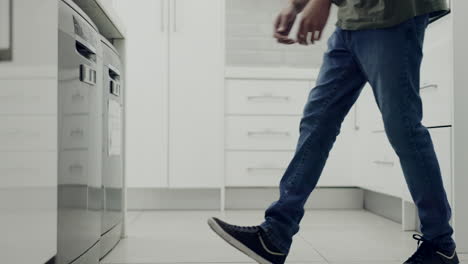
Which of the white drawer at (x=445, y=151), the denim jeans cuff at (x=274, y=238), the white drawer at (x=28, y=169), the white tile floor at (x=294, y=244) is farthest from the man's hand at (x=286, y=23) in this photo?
the white drawer at (x=445, y=151)

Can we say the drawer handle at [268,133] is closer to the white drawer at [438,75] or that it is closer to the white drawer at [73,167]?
the white drawer at [438,75]

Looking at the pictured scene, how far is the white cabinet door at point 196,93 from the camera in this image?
106 inches

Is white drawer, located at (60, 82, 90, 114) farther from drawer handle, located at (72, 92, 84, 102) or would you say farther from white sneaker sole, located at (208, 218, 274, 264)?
white sneaker sole, located at (208, 218, 274, 264)

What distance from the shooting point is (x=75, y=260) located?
108 cm

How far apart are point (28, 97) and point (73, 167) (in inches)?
11.7

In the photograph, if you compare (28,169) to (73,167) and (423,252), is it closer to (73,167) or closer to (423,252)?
(73,167)

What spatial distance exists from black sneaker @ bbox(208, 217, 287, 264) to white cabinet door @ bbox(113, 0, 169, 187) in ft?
4.90

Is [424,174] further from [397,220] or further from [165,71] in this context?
[165,71]

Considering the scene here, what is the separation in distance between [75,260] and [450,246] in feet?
2.92

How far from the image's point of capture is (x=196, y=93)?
270 centimetres

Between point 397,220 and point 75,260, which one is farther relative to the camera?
point 397,220

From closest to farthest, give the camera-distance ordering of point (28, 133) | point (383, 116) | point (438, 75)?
point (28, 133)
point (383, 116)
point (438, 75)

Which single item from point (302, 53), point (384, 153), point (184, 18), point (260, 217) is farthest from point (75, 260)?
point (302, 53)

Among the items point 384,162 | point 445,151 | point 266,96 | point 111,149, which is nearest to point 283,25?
point 111,149
